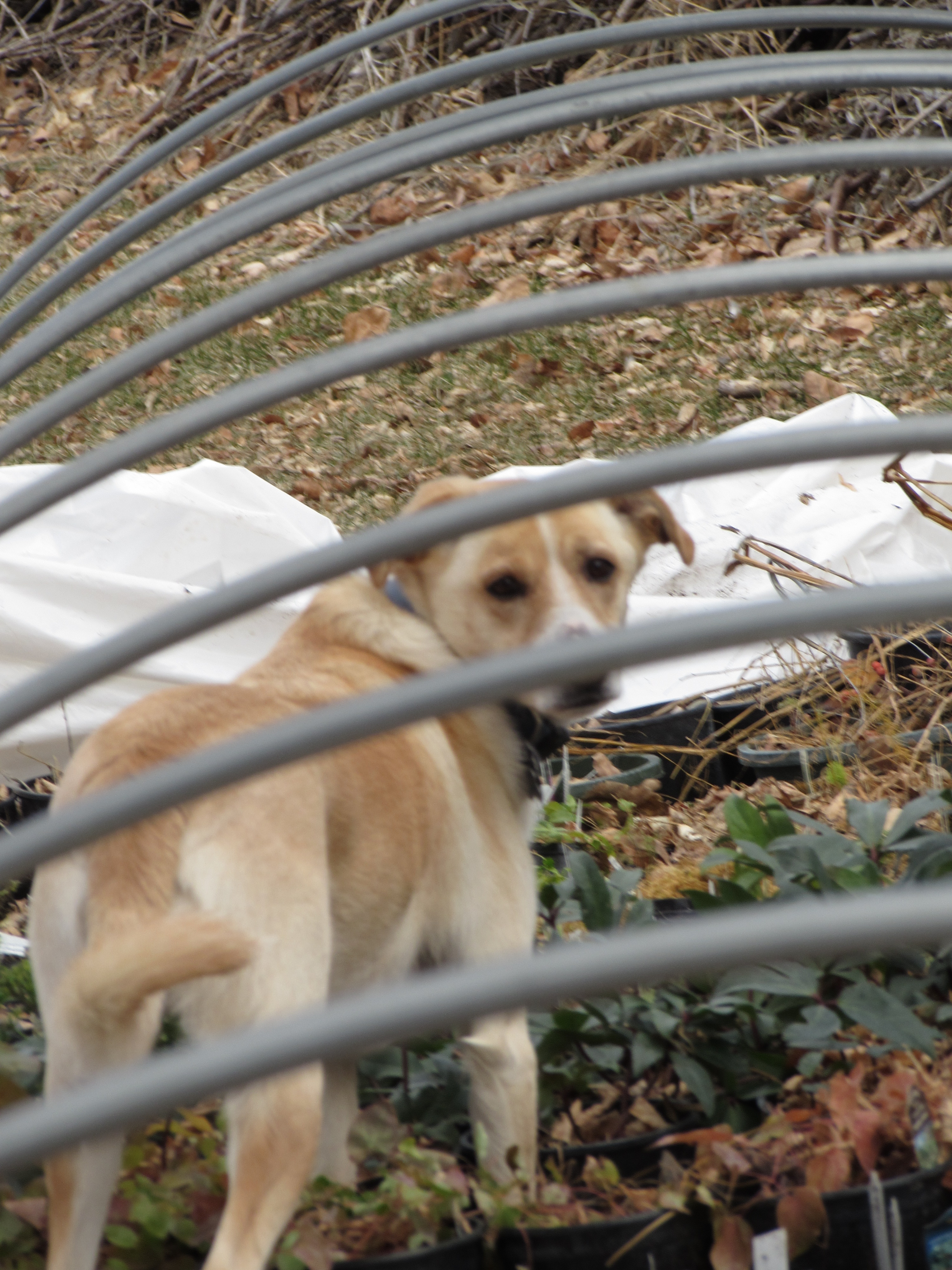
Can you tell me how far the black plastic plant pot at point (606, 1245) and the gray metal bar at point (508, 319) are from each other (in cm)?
132

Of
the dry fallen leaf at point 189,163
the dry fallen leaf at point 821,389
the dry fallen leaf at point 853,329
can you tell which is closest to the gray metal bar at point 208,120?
the dry fallen leaf at point 821,389

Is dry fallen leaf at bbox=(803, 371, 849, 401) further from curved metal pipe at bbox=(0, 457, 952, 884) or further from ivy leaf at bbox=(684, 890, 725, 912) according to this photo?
curved metal pipe at bbox=(0, 457, 952, 884)

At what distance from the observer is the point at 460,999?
1.05 m

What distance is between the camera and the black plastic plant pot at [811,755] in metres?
3.77

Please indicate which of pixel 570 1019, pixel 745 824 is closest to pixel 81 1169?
pixel 570 1019

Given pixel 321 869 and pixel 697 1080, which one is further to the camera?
pixel 697 1080

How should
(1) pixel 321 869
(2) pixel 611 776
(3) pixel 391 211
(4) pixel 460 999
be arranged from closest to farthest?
1. (4) pixel 460 999
2. (1) pixel 321 869
3. (2) pixel 611 776
4. (3) pixel 391 211

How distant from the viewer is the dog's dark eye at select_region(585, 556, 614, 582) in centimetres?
261

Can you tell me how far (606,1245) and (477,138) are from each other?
Result: 1.84 m

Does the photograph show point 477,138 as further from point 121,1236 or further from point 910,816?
point 121,1236

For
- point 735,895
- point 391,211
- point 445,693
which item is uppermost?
point 391,211

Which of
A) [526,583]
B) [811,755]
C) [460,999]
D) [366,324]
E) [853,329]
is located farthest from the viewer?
[366,324]

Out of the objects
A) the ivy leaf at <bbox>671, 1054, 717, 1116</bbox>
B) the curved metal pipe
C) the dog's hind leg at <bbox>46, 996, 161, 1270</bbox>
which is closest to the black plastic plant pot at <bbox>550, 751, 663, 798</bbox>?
the ivy leaf at <bbox>671, 1054, 717, 1116</bbox>

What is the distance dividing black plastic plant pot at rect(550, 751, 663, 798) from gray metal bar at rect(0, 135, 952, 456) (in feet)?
7.46
